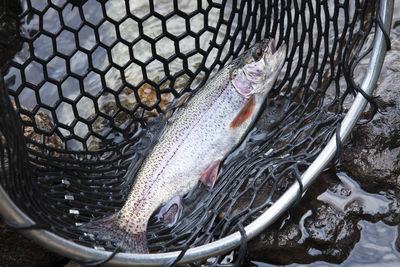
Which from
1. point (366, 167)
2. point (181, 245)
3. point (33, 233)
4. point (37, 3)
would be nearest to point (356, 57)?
point (366, 167)

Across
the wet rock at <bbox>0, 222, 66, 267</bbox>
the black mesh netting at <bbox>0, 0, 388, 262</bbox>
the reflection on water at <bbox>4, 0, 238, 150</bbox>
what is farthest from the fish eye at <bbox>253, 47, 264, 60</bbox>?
the wet rock at <bbox>0, 222, 66, 267</bbox>

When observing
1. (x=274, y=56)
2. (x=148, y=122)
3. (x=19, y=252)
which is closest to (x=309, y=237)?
(x=274, y=56)

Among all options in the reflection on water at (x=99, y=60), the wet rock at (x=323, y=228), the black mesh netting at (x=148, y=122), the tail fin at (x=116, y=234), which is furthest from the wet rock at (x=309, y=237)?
the reflection on water at (x=99, y=60)

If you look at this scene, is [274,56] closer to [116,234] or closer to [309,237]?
[309,237]

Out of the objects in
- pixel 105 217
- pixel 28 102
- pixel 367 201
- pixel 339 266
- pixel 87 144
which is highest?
pixel 28 102

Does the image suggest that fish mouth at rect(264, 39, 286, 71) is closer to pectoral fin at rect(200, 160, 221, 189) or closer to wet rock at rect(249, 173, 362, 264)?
pectoral fin at rect(200, 160, 221, 189)

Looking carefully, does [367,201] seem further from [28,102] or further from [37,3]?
[37,3]

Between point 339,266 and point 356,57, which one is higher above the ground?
point 356,57
